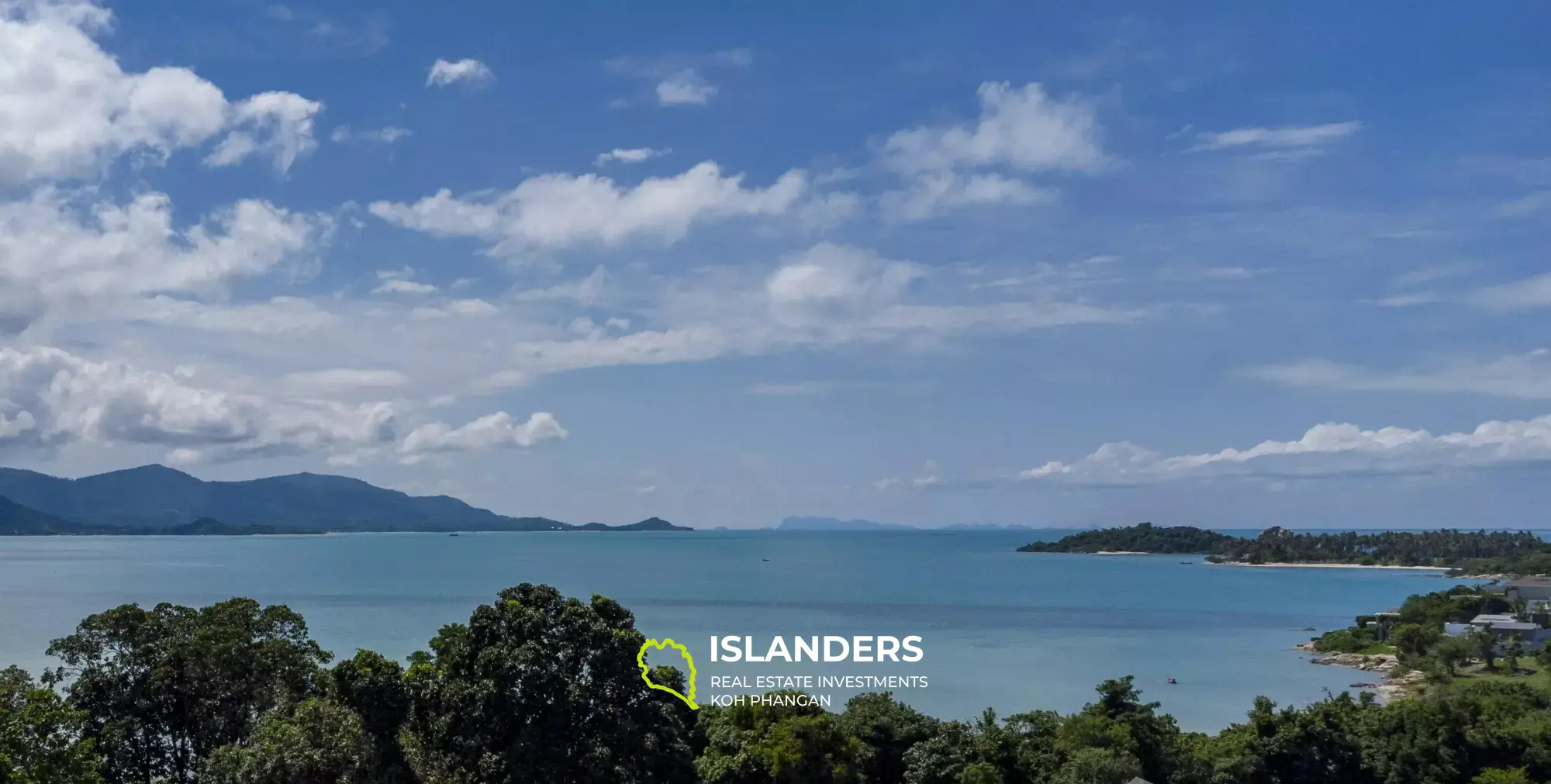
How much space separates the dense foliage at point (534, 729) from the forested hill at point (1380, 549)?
79538 mm

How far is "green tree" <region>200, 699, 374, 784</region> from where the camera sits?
11414mm

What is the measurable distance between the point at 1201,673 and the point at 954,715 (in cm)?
1552

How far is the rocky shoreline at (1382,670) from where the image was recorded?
34.0 m

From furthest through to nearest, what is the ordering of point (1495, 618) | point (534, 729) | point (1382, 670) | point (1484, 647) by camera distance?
point (1495, 618)
point (1382, 670)
point (1484, 647)
point (534, 729)

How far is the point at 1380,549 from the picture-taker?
366 ft

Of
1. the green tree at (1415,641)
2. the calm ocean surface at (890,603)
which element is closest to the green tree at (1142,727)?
the calm ocean surface at (890,603)

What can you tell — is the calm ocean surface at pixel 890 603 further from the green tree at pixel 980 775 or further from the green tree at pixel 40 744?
the green tree at pixel 40 744

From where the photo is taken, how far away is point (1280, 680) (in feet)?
123

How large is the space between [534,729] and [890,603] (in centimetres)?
5175

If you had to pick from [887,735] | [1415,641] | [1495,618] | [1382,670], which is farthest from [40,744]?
[1495,618]

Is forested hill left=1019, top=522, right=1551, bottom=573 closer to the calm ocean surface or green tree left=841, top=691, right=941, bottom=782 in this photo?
the calm ocean surface

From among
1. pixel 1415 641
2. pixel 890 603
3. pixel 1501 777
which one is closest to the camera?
pixel 1501 777

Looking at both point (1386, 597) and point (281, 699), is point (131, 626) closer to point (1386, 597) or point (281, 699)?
point (281, 699)

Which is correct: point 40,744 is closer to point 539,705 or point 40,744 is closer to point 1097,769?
point 539,705
